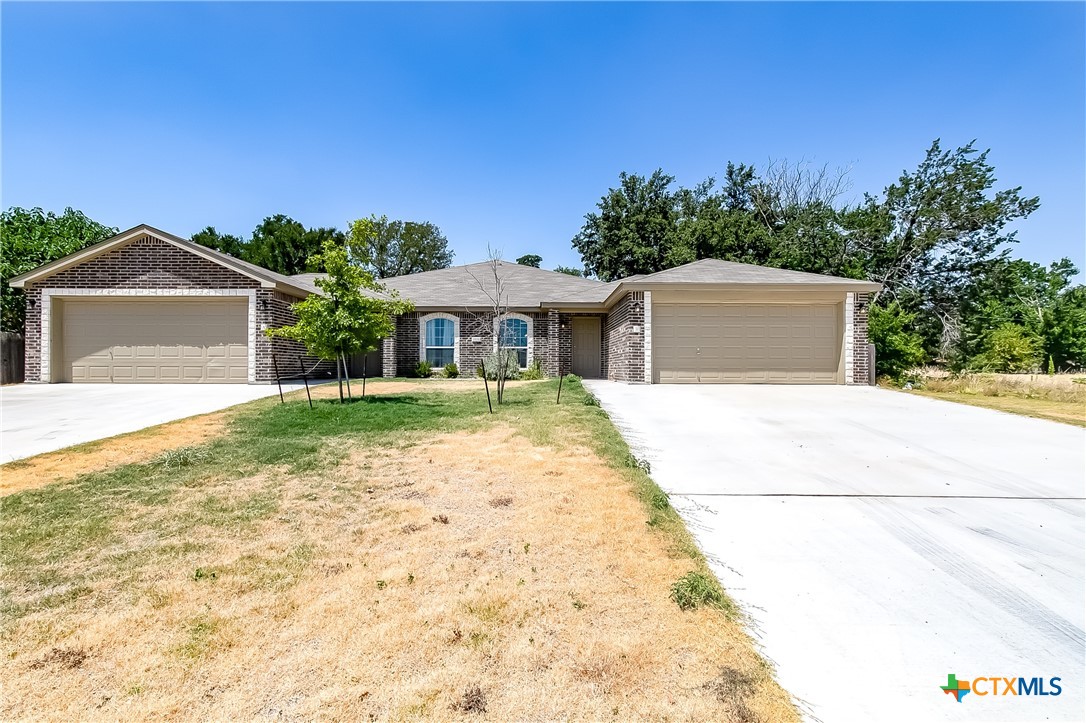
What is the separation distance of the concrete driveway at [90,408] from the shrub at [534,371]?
24.0ft

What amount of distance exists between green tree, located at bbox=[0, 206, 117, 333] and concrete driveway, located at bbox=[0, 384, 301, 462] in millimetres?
4536

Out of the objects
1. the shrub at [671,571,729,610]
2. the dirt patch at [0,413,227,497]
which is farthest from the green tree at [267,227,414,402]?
the shrub at [671,571,729,610]

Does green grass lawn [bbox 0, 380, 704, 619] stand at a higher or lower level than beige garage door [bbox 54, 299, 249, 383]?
lower

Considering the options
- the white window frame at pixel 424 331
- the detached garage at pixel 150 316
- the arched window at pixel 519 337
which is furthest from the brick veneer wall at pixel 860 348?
the detached garage at pixel 150 316

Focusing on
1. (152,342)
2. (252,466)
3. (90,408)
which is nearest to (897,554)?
(252,466)

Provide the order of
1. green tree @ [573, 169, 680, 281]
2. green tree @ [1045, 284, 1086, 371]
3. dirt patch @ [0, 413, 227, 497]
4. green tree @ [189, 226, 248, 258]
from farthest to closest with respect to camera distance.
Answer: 1. green tree @ [189, 226, 248, 258]
2. green tree @ [573, 169, 680, 281]
3. green tree @ [1045, 284, 1086, 371]
4. dirt patch @ [0, 413, 227, 497]

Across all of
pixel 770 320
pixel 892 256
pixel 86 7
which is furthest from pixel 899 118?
pixel 86 7

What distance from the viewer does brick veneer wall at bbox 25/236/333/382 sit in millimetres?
14586

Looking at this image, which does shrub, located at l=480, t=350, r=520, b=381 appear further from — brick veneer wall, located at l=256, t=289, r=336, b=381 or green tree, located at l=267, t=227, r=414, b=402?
green tree, located at l=267, t=227, r=414, b=402

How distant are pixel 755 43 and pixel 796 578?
1172 centimetres

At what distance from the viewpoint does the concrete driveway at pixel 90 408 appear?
21.1 feet

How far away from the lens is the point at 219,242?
113ft

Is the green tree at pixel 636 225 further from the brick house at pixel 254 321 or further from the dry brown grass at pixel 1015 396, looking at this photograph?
the dry brown grass at pixel 1015 396

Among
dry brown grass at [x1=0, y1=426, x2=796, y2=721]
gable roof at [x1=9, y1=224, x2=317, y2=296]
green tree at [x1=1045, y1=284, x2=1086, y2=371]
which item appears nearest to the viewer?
dry brown grass at [x1=0, y1=426, x2=796, y2=721]
